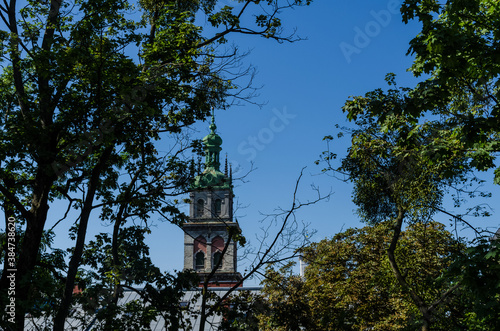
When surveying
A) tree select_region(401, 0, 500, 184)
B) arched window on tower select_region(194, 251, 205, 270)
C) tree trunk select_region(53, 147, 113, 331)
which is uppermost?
arched window on tower select_region(194, 251, 205, 270)

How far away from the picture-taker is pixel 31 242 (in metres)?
11.6

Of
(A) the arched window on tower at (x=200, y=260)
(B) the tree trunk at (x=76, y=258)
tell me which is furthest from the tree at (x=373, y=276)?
(A) the arched window on tower at (x=200, y=260)

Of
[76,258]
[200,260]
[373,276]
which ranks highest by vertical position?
[200,260]

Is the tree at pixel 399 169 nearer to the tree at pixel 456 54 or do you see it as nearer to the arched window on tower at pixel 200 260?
the tree at pixel 456 54

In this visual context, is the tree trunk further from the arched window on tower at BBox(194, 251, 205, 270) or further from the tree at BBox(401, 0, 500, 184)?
the arched window on tower at BBox(194, 251, 205, 270)

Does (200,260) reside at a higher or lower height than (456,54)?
higher

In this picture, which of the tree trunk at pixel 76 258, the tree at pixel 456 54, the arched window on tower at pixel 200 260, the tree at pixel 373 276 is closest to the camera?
the tree at pixel 456 54

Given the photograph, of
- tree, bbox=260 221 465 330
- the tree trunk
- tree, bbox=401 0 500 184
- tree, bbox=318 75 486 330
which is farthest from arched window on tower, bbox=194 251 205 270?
tree, bbox=401 0 500 184

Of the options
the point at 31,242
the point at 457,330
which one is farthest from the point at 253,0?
the point at 457,330

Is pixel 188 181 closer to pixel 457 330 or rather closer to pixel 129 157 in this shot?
pixel 129 157

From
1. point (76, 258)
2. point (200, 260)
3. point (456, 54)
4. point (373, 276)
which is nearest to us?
point (456, 54)

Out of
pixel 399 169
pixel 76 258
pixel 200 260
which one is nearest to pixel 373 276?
pixel 399 169

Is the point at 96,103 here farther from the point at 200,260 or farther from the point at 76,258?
the point at 200,260

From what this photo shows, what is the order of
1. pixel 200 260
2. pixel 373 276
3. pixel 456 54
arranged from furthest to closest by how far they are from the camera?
pixel 200 260 < pixel 373 276 < pixel 456 54
